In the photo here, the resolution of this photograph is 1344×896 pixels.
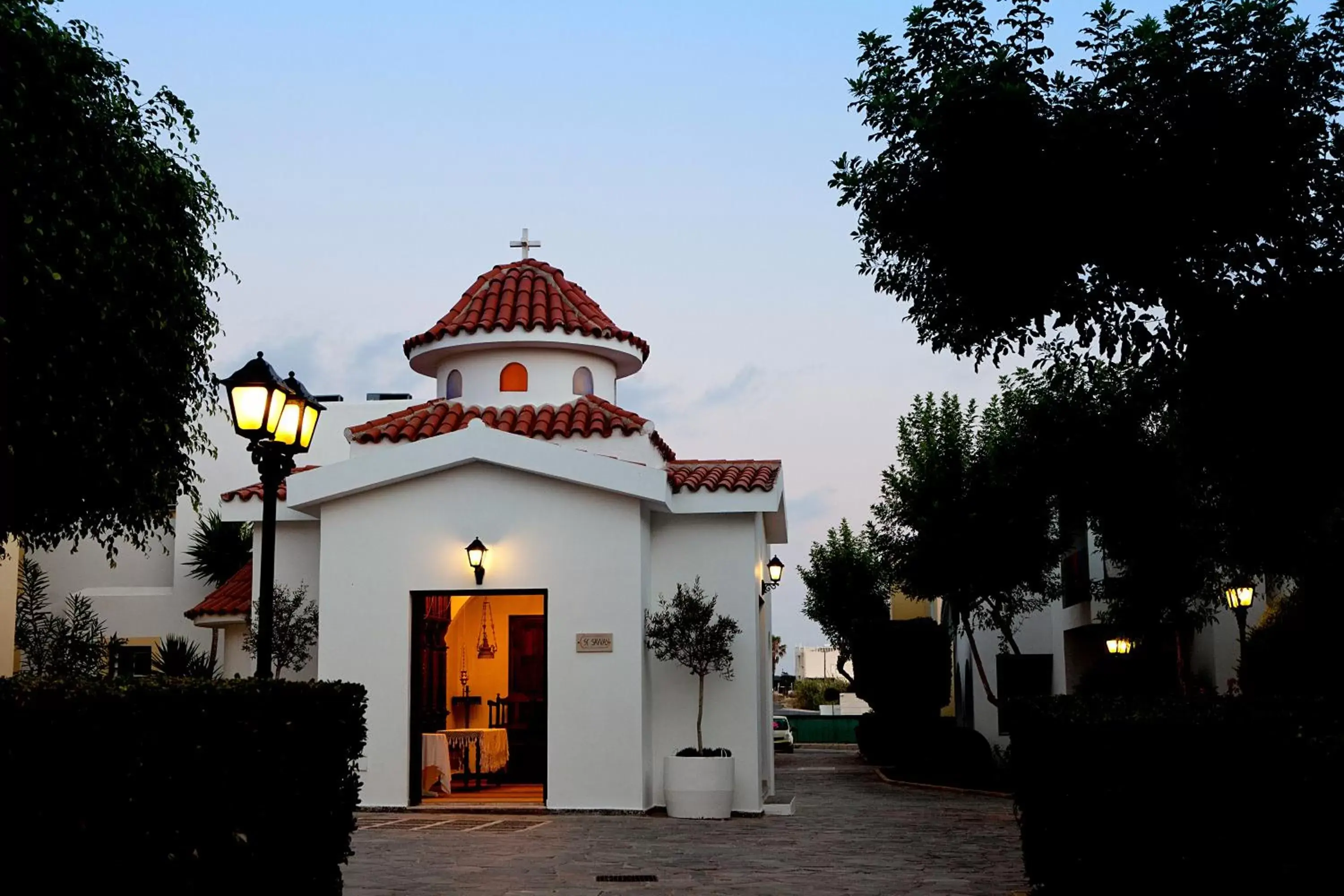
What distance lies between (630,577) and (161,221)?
7107mm

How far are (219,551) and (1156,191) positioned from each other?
23032 mm

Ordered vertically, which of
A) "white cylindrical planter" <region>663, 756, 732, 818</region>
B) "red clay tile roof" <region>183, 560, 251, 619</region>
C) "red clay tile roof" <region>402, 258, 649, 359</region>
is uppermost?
"red clay tile roof" <region>402, 258, 649, 359</region>

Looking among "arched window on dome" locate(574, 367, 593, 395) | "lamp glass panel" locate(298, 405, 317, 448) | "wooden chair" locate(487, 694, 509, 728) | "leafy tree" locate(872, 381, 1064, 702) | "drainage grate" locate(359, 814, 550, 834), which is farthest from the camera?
"leafy tree" locate(872, 381, 1064, 702)

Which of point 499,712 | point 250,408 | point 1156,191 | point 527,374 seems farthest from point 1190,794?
point 499,712

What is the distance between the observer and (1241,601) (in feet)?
64.4

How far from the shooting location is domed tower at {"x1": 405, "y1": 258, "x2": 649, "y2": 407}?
804 inches

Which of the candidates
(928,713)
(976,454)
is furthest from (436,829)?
(928,713)

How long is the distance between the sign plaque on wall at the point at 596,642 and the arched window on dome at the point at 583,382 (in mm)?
4847

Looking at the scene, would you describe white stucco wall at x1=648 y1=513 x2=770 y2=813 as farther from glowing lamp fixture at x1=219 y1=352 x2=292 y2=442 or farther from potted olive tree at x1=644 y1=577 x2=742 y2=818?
glowing lamp fixture at x1=219 y1=352 x2=292 y2=442

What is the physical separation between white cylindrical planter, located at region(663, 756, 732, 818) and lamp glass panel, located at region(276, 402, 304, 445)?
337 inches

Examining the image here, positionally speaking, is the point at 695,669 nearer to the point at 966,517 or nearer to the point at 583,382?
the point at 583,382

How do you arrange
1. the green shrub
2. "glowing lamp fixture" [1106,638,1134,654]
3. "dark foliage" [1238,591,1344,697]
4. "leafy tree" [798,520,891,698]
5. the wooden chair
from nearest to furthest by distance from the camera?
"dark foliage" [1238,591,1344,697] < the wooden chair < "glowing lamp fixture" [1106,638,1134,654] < "leafy tree" [798,520,891,698] < the green shrub

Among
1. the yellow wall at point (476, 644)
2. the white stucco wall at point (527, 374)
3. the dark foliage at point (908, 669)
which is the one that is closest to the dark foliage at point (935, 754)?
the dark foliage at point (908, 669)

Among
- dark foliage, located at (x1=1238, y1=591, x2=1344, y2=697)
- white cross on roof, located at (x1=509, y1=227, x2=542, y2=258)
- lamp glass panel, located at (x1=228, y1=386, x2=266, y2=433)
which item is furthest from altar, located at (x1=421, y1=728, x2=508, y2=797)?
dark foliage, located at (x1=1238, y1=591, x2=1344, y2=697)
